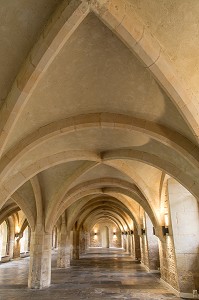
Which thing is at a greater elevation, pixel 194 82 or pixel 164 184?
pixel 194 82

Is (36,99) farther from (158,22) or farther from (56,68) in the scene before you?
(158,22)

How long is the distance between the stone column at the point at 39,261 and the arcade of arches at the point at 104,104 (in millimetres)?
35

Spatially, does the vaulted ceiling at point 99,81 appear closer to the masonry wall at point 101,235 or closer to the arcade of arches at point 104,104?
the arcade of arches at point 104,104

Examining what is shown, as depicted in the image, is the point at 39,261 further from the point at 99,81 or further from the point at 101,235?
the point at 101,235

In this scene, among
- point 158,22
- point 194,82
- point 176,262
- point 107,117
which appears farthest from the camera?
point 176,262

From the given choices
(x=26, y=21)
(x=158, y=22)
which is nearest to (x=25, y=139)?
(x=26, y=21)

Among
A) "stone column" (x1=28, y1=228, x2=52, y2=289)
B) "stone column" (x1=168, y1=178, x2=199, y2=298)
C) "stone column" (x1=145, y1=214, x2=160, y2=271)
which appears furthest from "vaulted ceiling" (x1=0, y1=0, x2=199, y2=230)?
"stone column" (x1=145, y1=214, x2=160, y2=271)

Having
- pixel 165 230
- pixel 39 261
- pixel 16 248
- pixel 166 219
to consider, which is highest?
pixel 166 219

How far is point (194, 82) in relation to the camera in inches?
153

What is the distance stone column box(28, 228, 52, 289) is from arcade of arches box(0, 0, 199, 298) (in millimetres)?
35

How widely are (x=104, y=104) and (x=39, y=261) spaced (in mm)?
6574

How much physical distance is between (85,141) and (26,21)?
151 inches

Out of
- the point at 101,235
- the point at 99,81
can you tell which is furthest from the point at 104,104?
the point at 101,235

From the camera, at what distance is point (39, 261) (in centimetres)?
884
